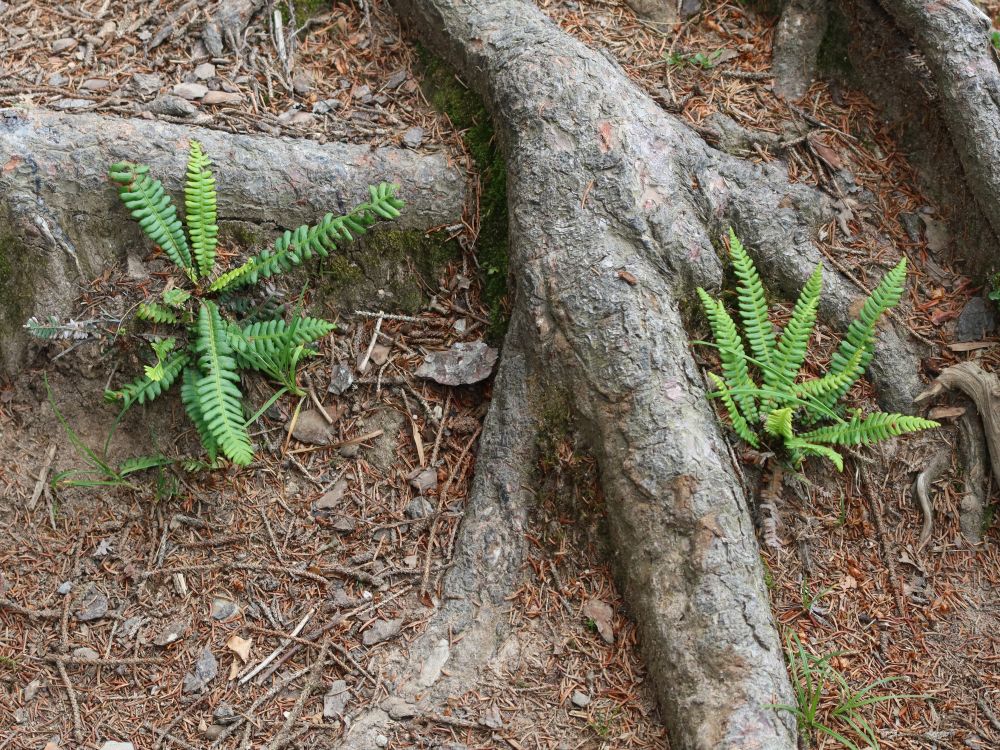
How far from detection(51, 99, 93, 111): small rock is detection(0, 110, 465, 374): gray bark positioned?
0.23 m

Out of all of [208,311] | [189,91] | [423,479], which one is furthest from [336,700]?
[189,91]

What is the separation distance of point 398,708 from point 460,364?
1537 millimetres

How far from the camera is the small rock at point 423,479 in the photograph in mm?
3631

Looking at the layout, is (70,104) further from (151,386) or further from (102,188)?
(151,386)

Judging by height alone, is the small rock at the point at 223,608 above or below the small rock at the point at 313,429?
below

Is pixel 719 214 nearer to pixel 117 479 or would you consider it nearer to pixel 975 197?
pixel 975 197

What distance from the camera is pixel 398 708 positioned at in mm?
3117

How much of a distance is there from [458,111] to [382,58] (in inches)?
25.1

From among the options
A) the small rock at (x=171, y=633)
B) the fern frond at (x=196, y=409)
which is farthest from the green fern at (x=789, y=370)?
the small rock at (x=171, y=633)

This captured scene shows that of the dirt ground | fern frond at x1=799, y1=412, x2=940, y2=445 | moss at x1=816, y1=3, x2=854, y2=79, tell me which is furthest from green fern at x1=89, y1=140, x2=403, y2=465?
moss at x1=816, y1=3, x2=854, y2=79

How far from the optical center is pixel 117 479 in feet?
11.6

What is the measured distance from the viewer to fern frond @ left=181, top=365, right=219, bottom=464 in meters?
3.44

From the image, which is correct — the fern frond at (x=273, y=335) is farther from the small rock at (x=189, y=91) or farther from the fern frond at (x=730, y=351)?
the fern frond at (x=730, y=351)

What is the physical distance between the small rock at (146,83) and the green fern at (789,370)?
2.93 meters
